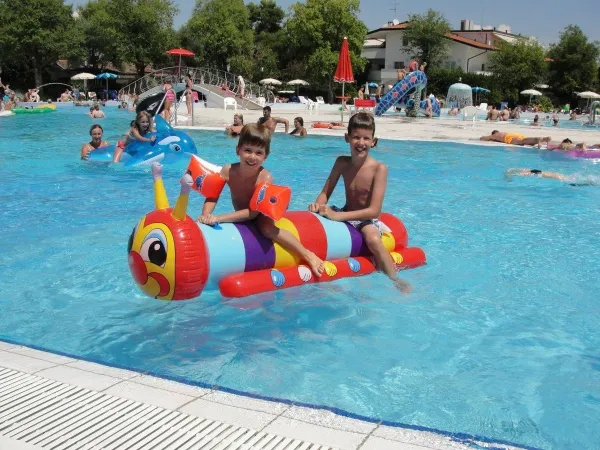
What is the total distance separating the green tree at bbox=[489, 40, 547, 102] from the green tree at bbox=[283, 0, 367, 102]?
10111 millimetres

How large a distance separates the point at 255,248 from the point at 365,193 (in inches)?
43.2

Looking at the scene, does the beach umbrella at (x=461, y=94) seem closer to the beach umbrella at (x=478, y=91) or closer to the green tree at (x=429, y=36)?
the beach umbrella at (x=478, y=91)

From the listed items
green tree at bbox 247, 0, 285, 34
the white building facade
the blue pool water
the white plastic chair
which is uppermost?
green tree at bbox 247, 0, 285, 34

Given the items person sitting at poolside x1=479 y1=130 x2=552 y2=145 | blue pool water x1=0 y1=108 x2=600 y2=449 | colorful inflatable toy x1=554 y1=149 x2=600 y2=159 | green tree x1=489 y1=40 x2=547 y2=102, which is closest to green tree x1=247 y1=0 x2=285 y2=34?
green tree x1=489 y1=40 x2=547 y2=102

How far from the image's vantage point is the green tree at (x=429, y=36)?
4875cm

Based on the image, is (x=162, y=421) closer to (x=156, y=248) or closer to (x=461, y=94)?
(x=156, y=248)

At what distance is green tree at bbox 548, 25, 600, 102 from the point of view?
146 feet

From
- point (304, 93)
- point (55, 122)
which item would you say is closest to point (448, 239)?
point (55, 122)

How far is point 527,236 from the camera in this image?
21.9ft

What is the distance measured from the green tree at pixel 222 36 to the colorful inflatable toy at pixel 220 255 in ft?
144

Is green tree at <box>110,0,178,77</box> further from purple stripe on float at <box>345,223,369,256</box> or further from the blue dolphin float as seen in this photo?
purple stripe on float at <box>345,223,369,256</box>

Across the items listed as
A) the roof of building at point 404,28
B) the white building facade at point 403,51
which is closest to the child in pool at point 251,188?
the white building facade at point 403,51

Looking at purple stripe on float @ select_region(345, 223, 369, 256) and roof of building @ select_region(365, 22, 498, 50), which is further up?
roof of building @ select_region(365, 22, 498, 50)

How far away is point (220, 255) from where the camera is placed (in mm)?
3898
